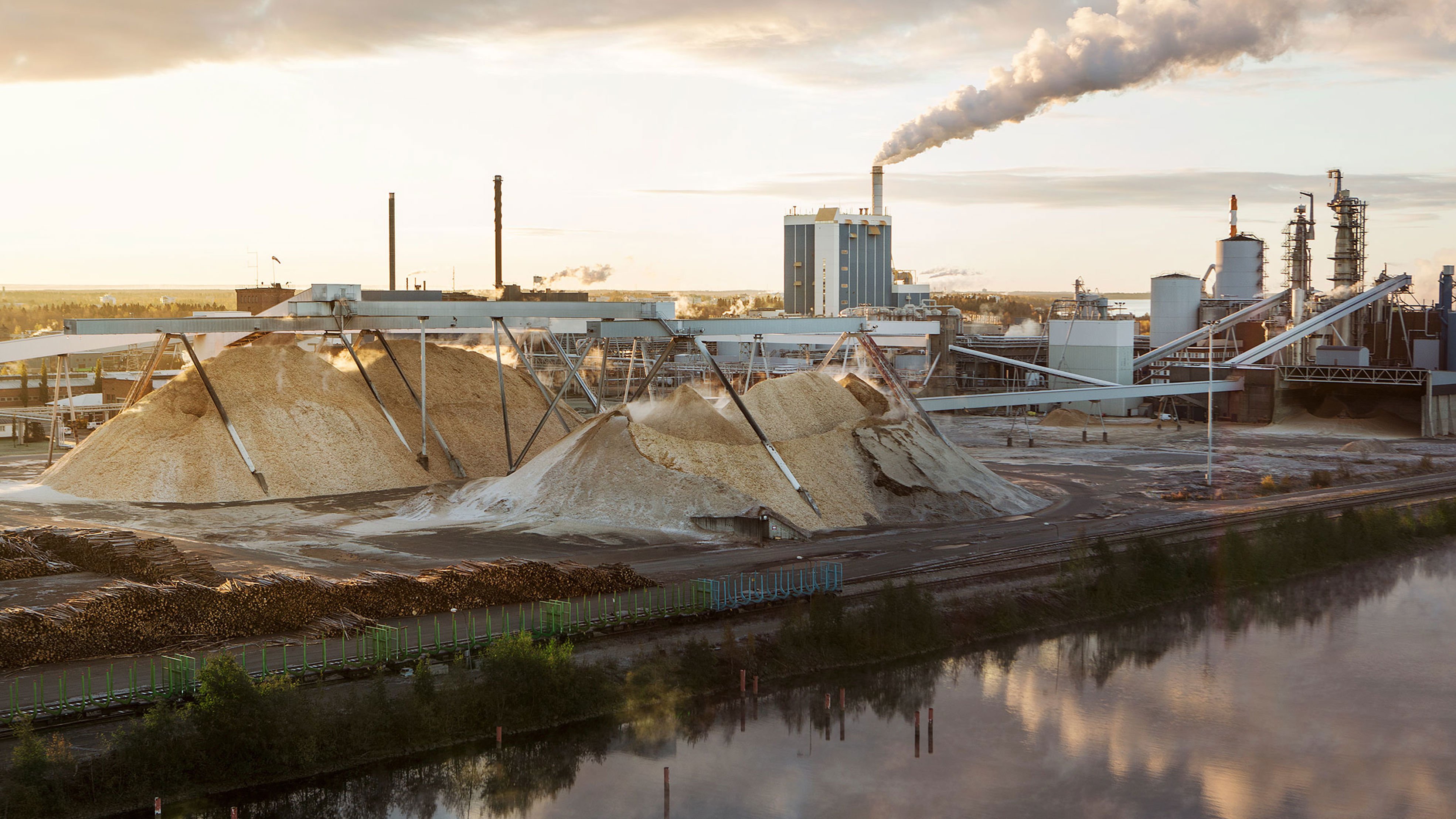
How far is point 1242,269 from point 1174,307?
837 centimetres

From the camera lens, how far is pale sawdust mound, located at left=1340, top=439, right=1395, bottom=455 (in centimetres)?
6344

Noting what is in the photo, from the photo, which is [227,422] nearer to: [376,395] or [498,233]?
[376,395]

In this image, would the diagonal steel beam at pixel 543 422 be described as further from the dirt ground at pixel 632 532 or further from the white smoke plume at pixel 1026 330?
the white smoke plume at pixel 1026 330

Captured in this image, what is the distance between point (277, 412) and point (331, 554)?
14623 mm

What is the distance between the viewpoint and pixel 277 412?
4666 cm

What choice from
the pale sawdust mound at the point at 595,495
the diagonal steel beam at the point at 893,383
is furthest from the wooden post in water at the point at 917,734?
the diagonal steel beam at the point at 893,383

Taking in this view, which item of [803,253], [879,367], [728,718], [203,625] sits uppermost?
[803,253]

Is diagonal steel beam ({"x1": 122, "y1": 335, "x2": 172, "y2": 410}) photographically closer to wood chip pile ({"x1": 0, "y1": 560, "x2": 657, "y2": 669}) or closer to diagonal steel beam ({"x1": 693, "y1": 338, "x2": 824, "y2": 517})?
diagonal steel beam ({"x1": 693, "y1": 338, "x2": 824, "y2": 517})

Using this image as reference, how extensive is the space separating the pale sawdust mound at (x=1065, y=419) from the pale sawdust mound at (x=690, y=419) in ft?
123

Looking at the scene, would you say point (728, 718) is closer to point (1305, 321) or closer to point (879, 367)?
point (879, 367)

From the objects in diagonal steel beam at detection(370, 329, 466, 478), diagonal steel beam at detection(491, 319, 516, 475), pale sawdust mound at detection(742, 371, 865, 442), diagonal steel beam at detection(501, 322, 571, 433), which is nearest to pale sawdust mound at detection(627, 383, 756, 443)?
pale sawdust mound at detection(742, 371, 865, 442)

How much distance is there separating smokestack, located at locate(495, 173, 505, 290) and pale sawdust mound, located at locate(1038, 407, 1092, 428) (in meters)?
37.0

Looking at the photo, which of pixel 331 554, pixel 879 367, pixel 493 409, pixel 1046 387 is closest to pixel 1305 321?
pixel 1046 387

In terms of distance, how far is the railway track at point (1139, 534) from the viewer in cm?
3247
